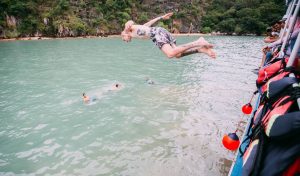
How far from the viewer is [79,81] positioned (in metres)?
18.6

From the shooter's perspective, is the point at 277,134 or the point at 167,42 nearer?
the point at 277,134

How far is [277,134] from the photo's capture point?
2.24 meters

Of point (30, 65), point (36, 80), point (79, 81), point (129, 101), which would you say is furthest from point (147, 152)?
point (30, 65)

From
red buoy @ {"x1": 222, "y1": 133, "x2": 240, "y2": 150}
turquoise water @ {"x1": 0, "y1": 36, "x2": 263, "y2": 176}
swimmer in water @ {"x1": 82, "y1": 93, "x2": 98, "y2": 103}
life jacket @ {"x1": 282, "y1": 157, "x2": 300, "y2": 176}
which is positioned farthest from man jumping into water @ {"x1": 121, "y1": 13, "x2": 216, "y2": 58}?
swimmer in water @ {"x1": 82, "y1": 93, "x2": 98, "y2": 103}

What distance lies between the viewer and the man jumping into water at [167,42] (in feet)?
16.3

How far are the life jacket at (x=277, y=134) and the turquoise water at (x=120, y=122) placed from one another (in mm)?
4615

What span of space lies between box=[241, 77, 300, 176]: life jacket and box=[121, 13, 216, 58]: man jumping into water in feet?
6.90

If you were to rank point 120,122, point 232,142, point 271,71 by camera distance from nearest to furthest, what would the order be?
point 271,71, point 232,142, point 120,122

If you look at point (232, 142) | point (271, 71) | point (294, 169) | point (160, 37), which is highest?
point (160, 37)

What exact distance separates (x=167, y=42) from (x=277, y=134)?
3.56 meters

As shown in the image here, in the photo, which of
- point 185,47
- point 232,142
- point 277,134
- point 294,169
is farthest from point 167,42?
point 294,169

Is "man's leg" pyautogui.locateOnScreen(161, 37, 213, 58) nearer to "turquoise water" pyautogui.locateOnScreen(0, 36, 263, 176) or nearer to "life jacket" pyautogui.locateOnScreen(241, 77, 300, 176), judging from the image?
"life jacket" pyautogui.locateOnScreen(241, 77, 300, 176)

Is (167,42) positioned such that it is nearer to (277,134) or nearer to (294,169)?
(277,134)

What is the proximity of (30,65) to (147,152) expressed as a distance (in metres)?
21.5
